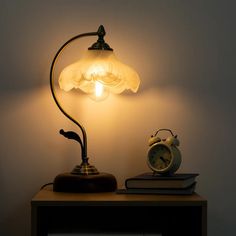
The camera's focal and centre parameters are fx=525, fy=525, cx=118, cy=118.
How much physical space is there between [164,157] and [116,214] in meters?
0.32

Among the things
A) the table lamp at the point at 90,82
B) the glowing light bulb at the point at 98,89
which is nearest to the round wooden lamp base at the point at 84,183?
the table lamp at the point at 90,82

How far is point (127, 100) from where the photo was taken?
6.07 ft

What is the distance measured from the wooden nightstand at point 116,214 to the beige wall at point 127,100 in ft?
0.44

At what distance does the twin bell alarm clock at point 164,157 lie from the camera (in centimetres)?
160

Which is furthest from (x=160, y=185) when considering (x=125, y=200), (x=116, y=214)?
(x=116, y=214)

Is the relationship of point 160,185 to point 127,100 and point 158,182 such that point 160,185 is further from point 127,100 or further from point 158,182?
point 127,100

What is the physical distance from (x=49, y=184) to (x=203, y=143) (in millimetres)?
556

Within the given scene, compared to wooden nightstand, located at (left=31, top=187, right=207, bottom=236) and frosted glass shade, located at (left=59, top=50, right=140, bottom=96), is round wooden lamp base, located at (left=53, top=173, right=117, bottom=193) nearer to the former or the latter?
wooden nightstand, located at (left=31, top=187, right=207, bottom=236)

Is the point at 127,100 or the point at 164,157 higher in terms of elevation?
the point at 127,100

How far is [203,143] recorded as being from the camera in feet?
6.07

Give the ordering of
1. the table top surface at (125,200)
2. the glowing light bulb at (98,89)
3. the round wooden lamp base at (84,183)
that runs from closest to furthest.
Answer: the table top surface at (125,200)
the round wooden lamp base at (84,183)
the glowing light bulb at (98,89)

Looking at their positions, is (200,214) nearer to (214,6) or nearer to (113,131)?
(113,131)

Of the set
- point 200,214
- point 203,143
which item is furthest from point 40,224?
point 203,143

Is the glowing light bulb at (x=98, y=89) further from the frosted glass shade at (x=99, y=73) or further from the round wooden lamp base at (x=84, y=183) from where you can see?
the round wooden lamp base at (x=84, y=183)
